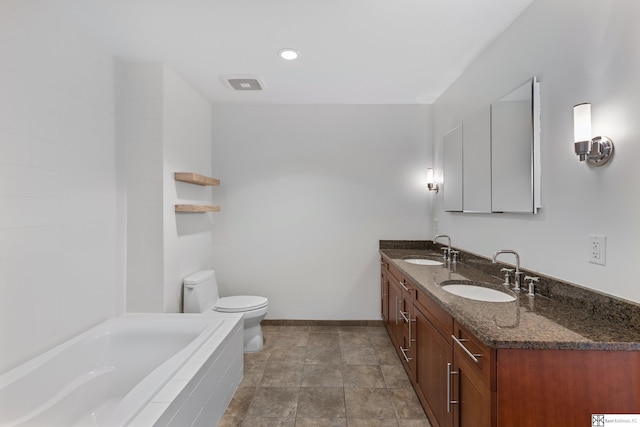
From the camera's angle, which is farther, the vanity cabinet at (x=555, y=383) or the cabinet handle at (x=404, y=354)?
the cabinet handle at (x=404, y=354)

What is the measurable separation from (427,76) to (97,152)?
2736 mm

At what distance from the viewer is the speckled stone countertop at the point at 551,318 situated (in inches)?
41.1

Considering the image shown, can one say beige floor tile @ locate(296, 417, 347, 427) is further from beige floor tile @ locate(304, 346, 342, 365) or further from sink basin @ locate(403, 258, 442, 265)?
sink basin @ locate(403, 258, 442, 265)

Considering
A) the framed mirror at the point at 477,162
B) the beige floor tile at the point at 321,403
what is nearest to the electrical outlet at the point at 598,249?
the framed mirror at the point at 477,162

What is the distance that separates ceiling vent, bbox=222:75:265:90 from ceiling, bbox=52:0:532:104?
60 millimetres

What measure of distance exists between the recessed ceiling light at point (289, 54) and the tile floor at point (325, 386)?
2.51 meters

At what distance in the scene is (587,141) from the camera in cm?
127

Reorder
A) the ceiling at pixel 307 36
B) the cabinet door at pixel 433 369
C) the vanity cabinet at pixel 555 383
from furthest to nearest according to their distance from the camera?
the ceiling at pixel 307 36 → the cabinet door at pixel 433 369 → the vanity cabinet at pixel 555 383

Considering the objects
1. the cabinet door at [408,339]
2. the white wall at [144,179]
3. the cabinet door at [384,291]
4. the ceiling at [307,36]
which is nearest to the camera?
the ceiling at [307,36]

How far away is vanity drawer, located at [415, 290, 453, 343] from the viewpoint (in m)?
1.47

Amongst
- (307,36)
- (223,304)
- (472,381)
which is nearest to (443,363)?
(472,381)

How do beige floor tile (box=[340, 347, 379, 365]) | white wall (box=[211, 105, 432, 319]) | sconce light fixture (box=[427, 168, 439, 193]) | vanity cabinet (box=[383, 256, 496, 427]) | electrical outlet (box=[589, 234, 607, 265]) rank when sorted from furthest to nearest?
white wall (box=[211, 105, 432, 319]), sconce light fixture (box=[427, 168, 439, 193]), beige floor tile (box=[340, 347, 379, 365]), electrical outlet (box=[589, 234, 607, 265]), vanity cabinet (box=[383, 256, 496, 427])

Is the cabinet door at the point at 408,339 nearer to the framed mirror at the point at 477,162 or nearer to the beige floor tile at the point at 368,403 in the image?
the beige floor tile at the point at 368,403

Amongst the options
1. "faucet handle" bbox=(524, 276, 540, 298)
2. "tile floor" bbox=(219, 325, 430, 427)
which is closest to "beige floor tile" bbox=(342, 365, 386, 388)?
"tile floor" bbox=(219, 325, 430, 427)
